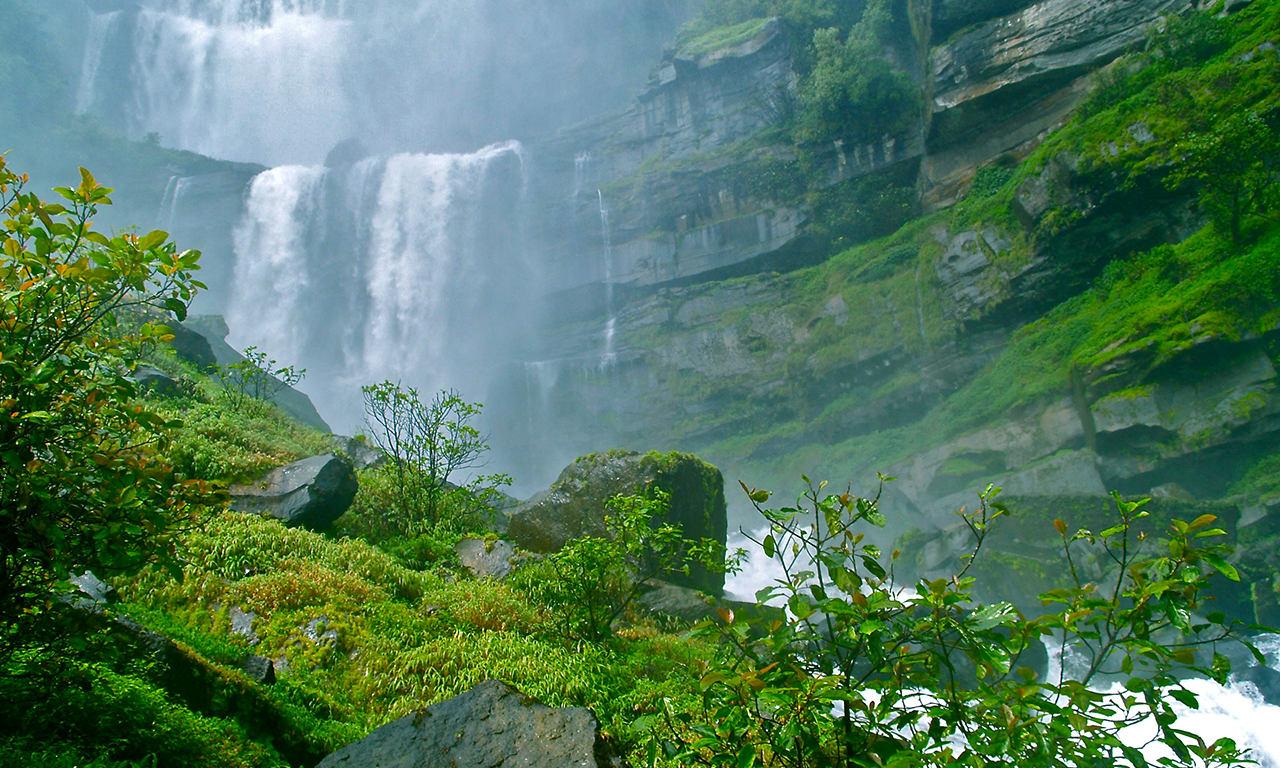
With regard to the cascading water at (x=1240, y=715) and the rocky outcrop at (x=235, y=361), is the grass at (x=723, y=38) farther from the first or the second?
the cascading water at (x=1240, y=715)

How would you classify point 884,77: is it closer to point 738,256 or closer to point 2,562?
point 738,256

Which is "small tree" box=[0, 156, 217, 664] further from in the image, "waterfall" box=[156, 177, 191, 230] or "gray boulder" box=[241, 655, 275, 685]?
"waterfall" box=[156, 177, 191, 230]

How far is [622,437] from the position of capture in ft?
98.5

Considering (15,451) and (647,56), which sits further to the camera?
(647,56)

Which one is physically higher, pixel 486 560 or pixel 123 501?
pixel 123 501

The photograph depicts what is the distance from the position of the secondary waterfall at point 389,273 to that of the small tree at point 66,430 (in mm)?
32576

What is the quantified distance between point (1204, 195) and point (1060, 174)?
396cm

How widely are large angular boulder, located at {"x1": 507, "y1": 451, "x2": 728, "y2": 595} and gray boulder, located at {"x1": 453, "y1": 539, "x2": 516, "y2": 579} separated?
3.41ft

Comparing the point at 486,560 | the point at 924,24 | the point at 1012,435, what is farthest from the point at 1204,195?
the point at 486,560

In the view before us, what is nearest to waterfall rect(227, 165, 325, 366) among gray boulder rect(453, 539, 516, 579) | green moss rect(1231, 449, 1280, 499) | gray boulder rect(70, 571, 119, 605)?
gray boulder rect(453, 539, 516, 579)

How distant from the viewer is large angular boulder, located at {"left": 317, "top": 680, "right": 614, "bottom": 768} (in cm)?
246

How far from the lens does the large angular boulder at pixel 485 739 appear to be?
8.06ft

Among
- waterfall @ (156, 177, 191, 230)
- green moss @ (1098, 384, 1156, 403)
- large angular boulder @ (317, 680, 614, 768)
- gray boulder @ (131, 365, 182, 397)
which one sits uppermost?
waterfall @ (156, 177, 191, 230)

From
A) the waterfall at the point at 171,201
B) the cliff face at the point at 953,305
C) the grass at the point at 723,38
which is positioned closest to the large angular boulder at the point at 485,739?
the cliff face at the point at 953,305
